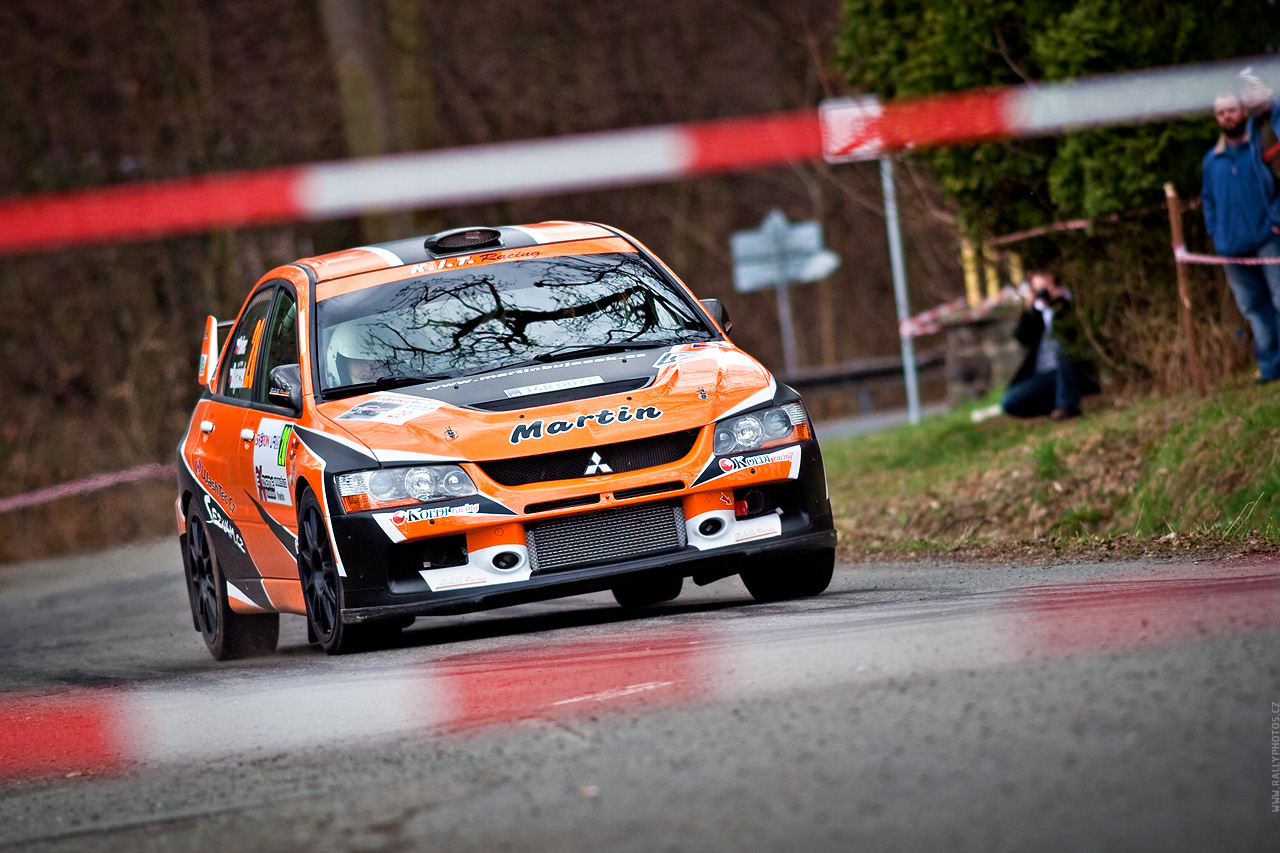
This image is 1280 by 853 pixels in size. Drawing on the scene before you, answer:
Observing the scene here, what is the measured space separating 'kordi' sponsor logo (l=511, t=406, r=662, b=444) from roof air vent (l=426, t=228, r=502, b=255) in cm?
207

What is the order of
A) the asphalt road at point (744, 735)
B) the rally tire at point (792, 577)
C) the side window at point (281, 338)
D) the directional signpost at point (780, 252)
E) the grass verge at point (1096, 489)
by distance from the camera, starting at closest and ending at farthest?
the asphalt road at point (744, 735) < the rally tire at point (792, 577) < the side window at point (281, 338) < the grass verge at point (1096, 489) < the directional signpost at point (780, 252)

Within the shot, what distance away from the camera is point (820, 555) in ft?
30.1

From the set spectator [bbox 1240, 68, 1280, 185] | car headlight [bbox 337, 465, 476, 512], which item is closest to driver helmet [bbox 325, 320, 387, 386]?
car headlight [bbox 337, 465, 476, 512]

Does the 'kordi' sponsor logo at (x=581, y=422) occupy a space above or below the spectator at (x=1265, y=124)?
below

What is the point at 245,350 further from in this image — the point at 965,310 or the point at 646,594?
the point at 965,310

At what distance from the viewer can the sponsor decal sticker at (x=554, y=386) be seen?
8.75 meters

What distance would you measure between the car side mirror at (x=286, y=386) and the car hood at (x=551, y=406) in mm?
263

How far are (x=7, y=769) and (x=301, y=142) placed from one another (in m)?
26.6

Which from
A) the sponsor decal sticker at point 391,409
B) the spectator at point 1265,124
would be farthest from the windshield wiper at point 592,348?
the spectator at point 1265,124

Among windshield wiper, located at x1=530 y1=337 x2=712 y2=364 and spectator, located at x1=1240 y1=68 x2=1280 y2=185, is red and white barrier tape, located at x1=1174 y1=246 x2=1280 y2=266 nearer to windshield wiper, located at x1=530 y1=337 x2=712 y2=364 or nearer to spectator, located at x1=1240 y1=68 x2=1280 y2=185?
spectator, located at x1=1240 y1=68 x2=1280 y2=185

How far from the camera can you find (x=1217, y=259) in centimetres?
1230

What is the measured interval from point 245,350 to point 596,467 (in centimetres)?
309

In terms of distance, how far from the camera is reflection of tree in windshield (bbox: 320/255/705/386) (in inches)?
369

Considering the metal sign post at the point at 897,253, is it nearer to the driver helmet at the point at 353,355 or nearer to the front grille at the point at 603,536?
the driver helmet at the point at 353,355
